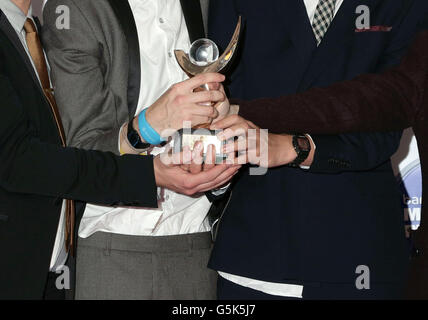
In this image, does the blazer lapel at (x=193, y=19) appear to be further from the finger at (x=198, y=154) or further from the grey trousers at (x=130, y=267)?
the grey trousers at (x=130, y=267)

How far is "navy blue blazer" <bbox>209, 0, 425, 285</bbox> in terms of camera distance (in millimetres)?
1586

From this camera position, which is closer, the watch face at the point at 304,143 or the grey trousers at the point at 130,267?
the watch face at the point at 304,143

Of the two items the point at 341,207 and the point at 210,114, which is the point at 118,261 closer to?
the point at 210,114

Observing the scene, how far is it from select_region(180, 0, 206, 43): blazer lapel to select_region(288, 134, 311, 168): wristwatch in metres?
0.39

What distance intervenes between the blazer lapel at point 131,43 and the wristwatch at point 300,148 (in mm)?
423

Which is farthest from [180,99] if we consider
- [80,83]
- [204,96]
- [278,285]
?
[278,285]

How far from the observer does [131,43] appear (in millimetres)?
1648

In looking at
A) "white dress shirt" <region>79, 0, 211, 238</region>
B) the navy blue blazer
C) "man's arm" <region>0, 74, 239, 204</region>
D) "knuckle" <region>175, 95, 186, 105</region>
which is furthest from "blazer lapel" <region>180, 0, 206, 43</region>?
"man's arm" <region>0, 74, 239, 204</region>

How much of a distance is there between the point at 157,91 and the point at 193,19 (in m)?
0.22

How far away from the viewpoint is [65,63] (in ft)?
5.35

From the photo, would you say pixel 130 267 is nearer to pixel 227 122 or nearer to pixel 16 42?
pixel 227 122

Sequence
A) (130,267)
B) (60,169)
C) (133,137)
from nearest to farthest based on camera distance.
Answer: (60,169), (133,137), (130,267)

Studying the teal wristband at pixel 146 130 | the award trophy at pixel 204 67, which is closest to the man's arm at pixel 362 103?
the award trophy at pixel 204 67

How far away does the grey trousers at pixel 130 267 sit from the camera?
1722 mm
